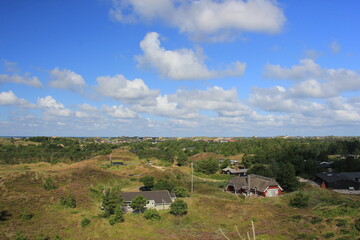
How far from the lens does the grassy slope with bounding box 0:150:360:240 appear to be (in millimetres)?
33531

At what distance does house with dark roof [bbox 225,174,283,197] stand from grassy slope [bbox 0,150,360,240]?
374 cm

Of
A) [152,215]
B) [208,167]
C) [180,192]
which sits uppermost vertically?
[208,167]

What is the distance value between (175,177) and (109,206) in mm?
33368

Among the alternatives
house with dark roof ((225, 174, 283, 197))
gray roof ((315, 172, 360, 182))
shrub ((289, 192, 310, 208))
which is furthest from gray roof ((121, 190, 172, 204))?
gray roof ((315, 172, 360, 182))

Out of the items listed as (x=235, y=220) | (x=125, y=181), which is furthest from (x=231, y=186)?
(x=125, y=181)

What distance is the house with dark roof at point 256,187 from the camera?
54.4 meters

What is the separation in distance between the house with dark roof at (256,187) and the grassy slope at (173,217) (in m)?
3.74

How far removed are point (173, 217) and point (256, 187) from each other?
2347 centimetres

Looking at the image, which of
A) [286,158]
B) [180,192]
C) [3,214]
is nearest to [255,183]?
[180,192]

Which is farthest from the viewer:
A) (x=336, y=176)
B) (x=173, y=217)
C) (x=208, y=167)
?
(x=208, y=167)

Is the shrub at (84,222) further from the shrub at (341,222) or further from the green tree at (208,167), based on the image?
the green tree at (208,167)

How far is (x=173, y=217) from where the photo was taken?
39.6 meters

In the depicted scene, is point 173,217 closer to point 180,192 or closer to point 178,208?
point 178,208

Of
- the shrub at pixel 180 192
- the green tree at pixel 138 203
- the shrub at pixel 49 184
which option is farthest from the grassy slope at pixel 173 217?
the shrub at pixel 180 192
